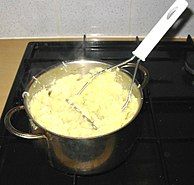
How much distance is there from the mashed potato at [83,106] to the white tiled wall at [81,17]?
0.79ft

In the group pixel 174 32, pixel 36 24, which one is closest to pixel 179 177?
pixel 174 32

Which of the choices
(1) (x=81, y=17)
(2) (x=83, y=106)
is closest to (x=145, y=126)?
(2) (x=83, y=106)

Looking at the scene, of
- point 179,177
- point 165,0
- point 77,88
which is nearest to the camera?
point 179,177

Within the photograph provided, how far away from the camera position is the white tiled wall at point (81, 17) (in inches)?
34.2

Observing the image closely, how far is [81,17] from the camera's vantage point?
896 mm

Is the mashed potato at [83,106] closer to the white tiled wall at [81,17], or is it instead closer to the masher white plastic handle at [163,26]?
the masher white plastic handle at [163,26]

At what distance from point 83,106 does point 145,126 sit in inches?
5.8

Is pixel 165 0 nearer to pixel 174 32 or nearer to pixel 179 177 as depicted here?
pixel 174 32

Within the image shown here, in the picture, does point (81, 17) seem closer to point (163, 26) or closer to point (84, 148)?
point (163, 26)

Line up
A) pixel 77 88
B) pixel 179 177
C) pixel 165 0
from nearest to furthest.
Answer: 1. pixel 179 177
2. pixel 77 88
3. pixel 165 0

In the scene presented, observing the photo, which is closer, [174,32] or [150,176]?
[150,176]

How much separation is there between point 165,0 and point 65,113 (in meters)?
0.46

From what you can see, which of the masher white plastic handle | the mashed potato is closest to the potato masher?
the masher white plastic handle

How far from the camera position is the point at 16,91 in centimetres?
74
